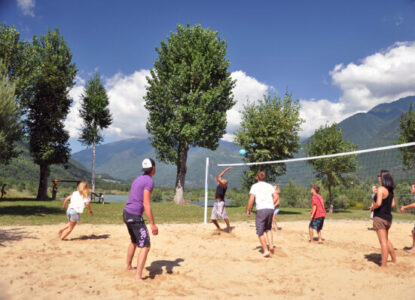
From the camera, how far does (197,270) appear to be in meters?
5.96

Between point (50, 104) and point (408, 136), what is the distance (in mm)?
35726

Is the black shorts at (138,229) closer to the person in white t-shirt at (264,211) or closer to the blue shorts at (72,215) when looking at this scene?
the person in white t-shirt at (264,211)

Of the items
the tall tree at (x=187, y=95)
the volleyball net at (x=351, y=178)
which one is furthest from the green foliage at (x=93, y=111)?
the volleyball net at (x=351, y=178)

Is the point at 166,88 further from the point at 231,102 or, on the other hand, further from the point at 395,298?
the point at 395,298

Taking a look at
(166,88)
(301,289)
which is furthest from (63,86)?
(301,289)

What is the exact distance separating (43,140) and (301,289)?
2581 cm

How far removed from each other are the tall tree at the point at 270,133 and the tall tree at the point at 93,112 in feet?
49.4

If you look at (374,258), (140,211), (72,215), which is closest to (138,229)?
(140,211)

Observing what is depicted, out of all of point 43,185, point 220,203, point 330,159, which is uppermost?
point 330,159

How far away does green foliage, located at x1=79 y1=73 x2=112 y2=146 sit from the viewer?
28.5m

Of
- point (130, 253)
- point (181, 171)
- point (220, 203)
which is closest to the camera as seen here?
point (130, 253)

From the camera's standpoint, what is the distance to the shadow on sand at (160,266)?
5688 millimetres

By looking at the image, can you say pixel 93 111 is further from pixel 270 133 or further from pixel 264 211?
pixel 264 211

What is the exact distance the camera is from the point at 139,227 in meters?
5.14
